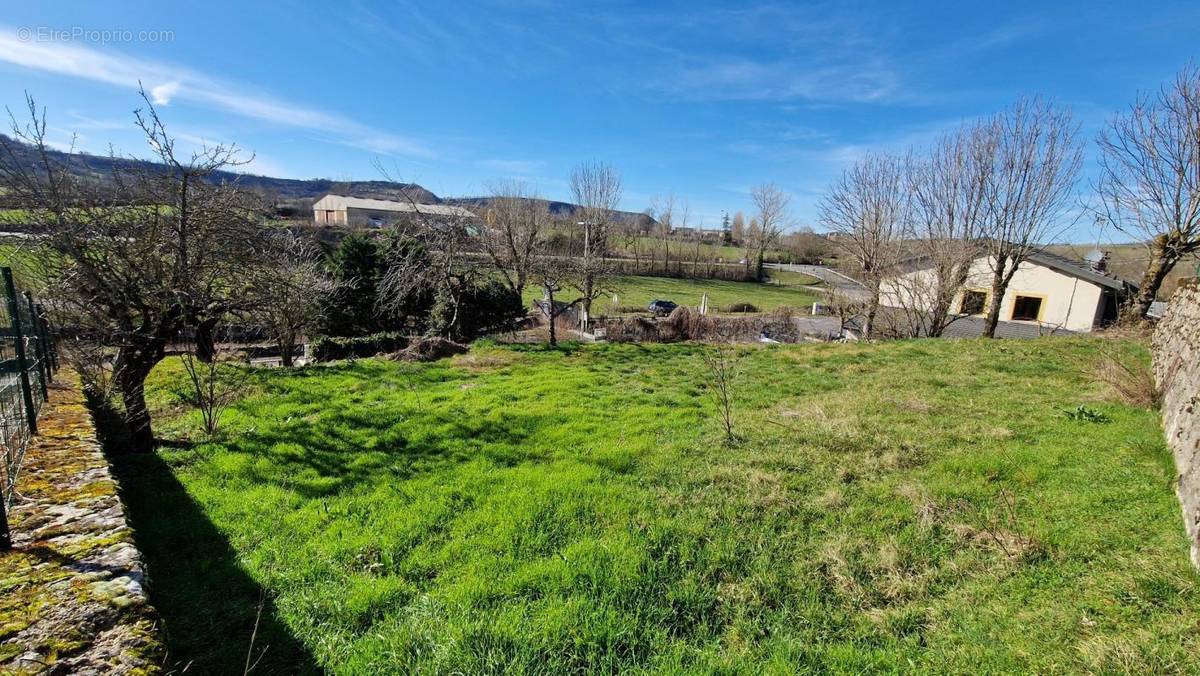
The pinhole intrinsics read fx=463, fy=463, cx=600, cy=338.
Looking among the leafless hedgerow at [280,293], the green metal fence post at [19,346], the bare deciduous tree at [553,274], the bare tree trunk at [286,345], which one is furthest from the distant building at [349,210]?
the green metal fence post at [19,346]

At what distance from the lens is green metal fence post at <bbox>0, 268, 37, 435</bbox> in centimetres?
357

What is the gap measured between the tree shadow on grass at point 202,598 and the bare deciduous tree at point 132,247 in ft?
6.86

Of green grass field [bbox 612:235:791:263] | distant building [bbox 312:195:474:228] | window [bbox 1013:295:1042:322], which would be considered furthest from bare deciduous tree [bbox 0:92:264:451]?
distant building [bbox 312:195:474:228]

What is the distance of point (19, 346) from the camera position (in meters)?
3.75

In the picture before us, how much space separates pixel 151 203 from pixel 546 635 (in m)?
6.41

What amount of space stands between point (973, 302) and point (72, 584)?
25517 mm

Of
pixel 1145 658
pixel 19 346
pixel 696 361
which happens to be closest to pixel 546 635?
pixel 1145 658

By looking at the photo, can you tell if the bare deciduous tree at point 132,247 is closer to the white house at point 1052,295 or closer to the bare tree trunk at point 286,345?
the bare tree trunk at point 286,345

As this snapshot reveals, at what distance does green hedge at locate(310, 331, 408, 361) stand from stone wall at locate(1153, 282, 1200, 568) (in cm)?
1588

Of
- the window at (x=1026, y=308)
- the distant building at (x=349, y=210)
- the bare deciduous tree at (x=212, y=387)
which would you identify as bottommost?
the bare deciduous tree at (x=212, y=387)

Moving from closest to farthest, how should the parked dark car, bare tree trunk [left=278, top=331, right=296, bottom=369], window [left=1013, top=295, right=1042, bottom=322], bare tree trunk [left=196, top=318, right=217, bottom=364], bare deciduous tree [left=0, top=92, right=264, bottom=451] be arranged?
1. bare deciduous tree [left=0, top=92, right=264, bottom=451]
2. bare tree trunk [left=196, top=318, right=217, bottom=364]
3. bare tree trunk [left=278, top=331, right=296, bottom=369]
4. window [left=1013, top=295, right=1042, bottom=322]
5. the parked dark car

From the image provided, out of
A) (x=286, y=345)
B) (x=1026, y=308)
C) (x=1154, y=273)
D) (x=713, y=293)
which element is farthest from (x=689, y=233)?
(x=286, y=345)

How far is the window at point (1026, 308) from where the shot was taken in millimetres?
22266

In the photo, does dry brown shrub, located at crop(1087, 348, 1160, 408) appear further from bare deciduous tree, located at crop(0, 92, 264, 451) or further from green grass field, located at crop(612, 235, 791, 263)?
green grass field, located at crop(612, 235, 791, 263)
